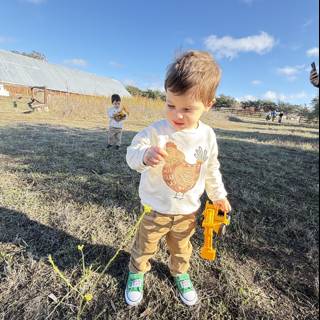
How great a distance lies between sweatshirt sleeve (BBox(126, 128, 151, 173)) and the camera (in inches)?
48.9

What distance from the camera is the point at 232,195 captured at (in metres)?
3.08

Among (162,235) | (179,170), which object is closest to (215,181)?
(179,170)

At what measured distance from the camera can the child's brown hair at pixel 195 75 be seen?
118 cm

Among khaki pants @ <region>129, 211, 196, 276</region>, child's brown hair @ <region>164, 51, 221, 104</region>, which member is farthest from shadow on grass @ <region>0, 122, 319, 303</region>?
child's brown hair @ <region>164, 51, 221, 104</region>

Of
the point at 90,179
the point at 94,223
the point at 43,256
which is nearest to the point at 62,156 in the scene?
the point at 90,179

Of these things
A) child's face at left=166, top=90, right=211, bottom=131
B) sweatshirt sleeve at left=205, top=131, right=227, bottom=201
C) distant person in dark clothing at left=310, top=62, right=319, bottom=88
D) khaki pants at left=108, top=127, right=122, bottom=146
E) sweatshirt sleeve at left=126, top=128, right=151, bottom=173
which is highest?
distant person in dark clothing at left=310, top=62, right=319, bottom=88

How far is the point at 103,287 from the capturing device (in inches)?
61.4

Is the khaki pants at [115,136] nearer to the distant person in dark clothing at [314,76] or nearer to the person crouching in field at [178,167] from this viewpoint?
the distant person in dark clothing at [314,76]

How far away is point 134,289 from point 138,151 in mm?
873

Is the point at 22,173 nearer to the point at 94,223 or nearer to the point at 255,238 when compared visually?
the point at 94,223

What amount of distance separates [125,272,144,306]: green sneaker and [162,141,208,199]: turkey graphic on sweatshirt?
0.61m

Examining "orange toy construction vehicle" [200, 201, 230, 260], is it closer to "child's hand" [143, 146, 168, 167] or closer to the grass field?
the grass field

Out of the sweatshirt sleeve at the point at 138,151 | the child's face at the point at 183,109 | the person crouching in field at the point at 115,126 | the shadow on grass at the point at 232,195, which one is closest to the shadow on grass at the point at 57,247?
the shadow on grass at the point at 232,195

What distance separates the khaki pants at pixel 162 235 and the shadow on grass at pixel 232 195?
0.23 metres
